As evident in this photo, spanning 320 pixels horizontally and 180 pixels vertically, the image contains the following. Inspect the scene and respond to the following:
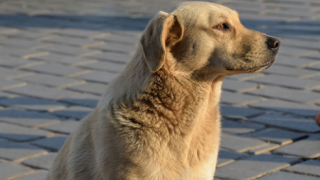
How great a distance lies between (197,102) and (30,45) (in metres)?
4.97

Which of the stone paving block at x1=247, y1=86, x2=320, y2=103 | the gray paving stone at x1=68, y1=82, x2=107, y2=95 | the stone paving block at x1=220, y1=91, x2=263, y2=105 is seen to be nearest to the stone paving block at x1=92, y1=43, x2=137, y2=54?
the gray paving stone at x1=68, y1=82, x2=107, y2=95

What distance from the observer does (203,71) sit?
345 centimetres

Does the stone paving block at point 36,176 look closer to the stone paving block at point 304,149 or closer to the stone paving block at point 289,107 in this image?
the stone paving block at point 304,149

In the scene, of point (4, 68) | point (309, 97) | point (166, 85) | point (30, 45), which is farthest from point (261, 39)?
point (30, 45)

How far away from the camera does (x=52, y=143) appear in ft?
15.7

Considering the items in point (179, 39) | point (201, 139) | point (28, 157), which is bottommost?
point (28, 157)

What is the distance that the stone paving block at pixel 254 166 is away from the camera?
415cm

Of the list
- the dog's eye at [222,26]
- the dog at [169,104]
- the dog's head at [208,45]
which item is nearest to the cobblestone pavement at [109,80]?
the dog at [169,104]

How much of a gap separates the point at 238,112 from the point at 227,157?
1.02 metres

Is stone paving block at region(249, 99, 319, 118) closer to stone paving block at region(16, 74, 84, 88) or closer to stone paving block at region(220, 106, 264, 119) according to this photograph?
stone paving block at region(220, 106, 264, 119)

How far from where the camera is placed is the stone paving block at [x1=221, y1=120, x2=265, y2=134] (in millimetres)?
4996

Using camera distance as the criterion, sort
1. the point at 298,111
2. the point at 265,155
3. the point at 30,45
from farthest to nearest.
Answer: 1. the point at 30,45
2. the point at 298,111
3. the point at 265,155

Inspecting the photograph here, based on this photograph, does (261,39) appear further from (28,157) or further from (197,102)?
(28,157)

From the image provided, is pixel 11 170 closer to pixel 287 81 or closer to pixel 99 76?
pixel 99 76
